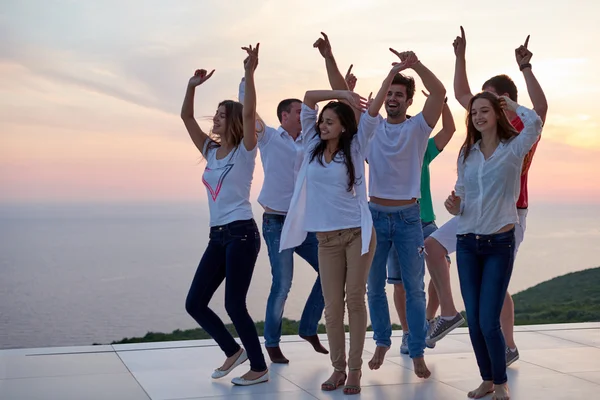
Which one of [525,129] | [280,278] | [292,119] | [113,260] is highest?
[292,119]

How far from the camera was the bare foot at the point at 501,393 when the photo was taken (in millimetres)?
4094

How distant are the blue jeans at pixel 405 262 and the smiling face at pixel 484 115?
2.20 ft

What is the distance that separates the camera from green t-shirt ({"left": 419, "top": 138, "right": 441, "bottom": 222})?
17.2ft

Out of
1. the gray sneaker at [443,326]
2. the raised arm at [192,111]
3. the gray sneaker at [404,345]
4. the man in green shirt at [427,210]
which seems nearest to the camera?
the raised arm at [192,111]

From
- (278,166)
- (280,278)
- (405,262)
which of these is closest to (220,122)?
(278,166)

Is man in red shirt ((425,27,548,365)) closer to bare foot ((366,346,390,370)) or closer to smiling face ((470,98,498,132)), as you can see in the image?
smiling face ((470,98,498,132))

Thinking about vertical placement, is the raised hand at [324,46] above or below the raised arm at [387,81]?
above

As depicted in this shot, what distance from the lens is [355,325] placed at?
424 cm

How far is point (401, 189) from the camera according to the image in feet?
14.9

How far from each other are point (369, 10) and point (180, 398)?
385 centimetres

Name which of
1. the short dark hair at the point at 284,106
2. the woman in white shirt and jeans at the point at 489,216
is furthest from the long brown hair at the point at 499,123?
the short dark hair at the point at 284,106

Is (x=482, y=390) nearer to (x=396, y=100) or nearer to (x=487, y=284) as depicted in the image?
(x=487, y=284)

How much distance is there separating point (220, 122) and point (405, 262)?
128 cm

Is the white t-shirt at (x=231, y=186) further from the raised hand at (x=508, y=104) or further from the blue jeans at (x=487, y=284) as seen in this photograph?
the raised hand at (x=508, y=104)
